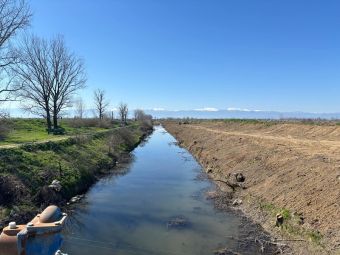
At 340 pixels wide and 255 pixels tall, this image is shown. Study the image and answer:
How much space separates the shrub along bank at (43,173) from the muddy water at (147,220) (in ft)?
4.04

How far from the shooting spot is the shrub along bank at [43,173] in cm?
1587

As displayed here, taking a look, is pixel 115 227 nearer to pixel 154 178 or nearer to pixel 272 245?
pixel 272 245

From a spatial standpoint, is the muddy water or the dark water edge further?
the muddy water

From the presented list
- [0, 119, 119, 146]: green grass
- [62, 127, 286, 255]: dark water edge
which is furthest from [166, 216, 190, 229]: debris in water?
[0, 119, 119, 146]: green grass

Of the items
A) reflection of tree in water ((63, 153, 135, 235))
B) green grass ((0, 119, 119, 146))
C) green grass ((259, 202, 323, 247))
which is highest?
green grass ((0, 119, 119, 146))

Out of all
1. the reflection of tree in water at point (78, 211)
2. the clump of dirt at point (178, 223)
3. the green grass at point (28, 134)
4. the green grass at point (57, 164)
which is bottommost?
the reflection of tree in water at point (78, 211)

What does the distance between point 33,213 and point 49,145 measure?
11448 mm

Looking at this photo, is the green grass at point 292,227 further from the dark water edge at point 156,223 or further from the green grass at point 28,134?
the green grass at point 28,134

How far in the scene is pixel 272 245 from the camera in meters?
12.7

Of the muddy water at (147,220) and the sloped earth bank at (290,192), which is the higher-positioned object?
the sloped earth bank at (290,192)

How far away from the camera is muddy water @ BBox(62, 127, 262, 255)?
43.0 ft

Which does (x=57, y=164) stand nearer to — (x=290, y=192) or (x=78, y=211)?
(x=78, y=211)

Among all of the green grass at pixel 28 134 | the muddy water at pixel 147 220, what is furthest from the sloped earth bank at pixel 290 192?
the green grass at pixel 28 134

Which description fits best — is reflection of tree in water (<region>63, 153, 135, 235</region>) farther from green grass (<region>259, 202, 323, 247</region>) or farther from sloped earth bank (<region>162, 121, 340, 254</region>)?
green grass (<region>259, 202, 323, 247</region>)
